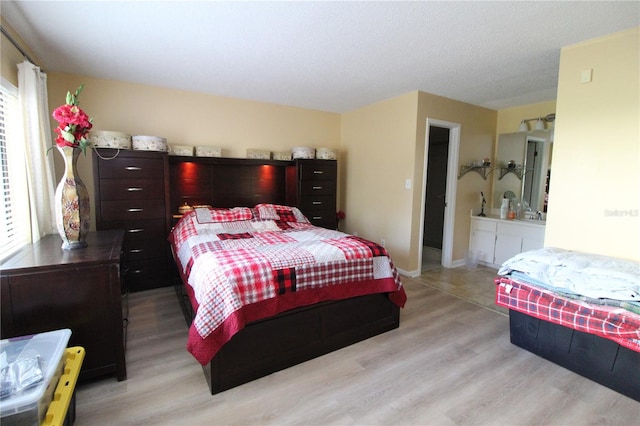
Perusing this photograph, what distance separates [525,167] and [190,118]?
4.75m

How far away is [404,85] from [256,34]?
190 centimetres

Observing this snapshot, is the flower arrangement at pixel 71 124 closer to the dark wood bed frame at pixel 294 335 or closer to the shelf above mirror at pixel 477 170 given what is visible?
the dark wood bed frame at pixel 294 335

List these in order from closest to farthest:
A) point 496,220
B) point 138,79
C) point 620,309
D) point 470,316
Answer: point 620,309 → point 470,316 → point 138,79 → point 496,220

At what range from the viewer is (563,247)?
2.57 m

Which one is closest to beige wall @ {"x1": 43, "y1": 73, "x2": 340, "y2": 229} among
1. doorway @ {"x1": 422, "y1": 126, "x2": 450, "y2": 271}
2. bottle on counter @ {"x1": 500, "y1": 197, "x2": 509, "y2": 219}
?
doorway @ {"x1": 422, "y1": 126, "x2": 450, "y2": 271}

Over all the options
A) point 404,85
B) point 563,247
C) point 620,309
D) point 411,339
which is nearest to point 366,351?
point 411,339

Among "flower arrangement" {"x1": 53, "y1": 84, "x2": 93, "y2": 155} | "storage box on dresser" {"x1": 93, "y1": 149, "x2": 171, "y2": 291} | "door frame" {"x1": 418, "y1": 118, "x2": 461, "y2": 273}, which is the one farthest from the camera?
"door frame" {"x1": 418, "y1": 118, "x2": 461, "y2": 273}

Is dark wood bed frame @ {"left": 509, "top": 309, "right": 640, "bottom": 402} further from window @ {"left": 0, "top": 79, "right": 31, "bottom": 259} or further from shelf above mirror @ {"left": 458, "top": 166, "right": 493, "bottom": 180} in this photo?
window @ {"left": 0, "top": 79, "right": 31, "bottom": 259}

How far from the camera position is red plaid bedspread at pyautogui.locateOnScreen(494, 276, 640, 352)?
1.71 m

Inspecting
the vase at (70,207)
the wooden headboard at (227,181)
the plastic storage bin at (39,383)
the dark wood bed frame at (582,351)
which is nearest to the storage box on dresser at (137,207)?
the wooden headboard at (227,181)

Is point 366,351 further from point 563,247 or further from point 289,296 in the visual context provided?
point 563,247

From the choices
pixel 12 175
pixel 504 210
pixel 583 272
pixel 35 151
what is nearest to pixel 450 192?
pixel 504 210

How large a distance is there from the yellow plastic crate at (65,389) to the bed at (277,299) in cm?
54

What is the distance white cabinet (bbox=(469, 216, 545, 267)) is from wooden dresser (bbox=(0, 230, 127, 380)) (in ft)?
14.8
